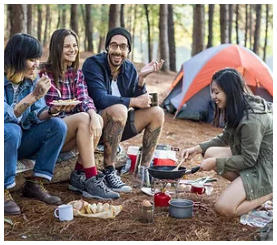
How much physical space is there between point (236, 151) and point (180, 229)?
82cm

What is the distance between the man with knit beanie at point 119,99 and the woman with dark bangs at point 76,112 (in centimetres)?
17

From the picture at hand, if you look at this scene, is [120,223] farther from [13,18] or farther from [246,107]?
[13,18]

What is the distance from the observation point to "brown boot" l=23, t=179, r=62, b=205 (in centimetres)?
346

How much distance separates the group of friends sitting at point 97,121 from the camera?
3.22 metres

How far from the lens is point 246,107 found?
10.6 feet

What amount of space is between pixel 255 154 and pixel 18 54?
1862 mm

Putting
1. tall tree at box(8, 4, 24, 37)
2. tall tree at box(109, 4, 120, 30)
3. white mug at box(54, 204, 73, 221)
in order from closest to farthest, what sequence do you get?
white mug at box(54, 204, 73, 221) → tall tree at box(8, 4, 24, 37) → tall tree at box(109, 4, 120, 30)

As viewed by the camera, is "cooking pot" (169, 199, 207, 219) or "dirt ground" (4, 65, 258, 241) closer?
"dirt ground" (4, 65, 258, 241)

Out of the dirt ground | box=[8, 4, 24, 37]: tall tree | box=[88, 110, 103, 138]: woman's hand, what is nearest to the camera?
the dirt ground

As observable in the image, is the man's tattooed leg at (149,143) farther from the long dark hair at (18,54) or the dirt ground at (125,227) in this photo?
the long dark hair at (18,54)

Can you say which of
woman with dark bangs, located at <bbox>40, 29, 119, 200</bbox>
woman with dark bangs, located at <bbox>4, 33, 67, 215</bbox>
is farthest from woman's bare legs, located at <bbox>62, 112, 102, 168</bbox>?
woman with dark bangs, located at <bbox>4, 33, 67, 215</bbox>

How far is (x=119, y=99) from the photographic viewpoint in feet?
13.3

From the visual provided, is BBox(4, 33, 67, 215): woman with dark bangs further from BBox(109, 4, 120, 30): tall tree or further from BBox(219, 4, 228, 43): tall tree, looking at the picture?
BBox(219, 4, 228, 43): tall tree
